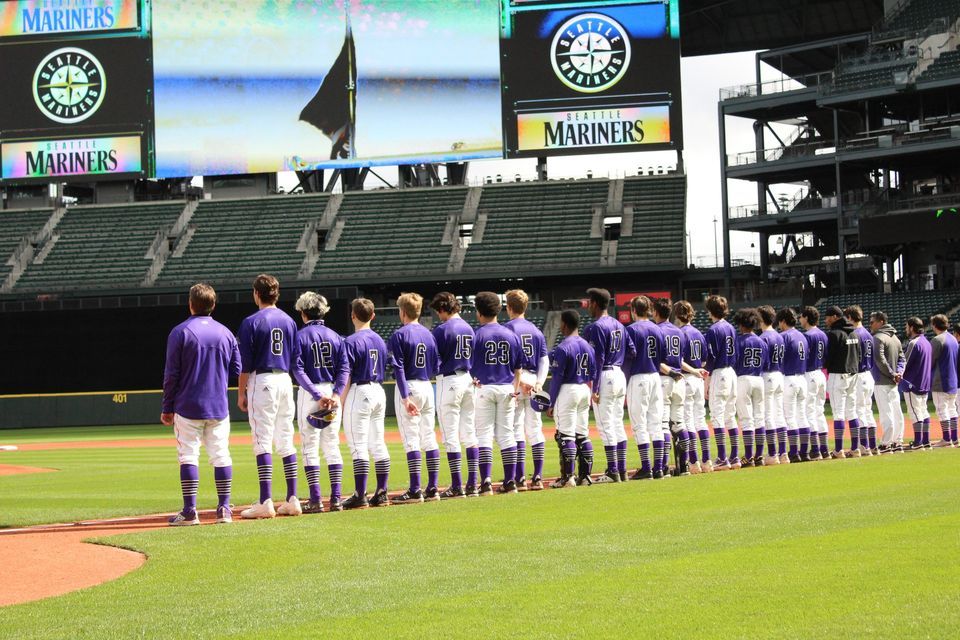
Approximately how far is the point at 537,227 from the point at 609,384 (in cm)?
3392

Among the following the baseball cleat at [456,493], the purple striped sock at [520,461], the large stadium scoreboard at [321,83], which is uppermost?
the large stadium scoreboard at [321,83]

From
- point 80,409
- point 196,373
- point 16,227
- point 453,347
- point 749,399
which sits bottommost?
point 80,409

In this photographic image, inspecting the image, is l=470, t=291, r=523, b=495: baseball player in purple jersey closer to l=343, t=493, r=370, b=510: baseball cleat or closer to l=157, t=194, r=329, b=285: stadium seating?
Answer: l=343, t=493, r=370, b=510: baseball cleat

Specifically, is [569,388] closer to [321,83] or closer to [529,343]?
[529,343]

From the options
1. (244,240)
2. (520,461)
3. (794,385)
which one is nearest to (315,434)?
(520,461)

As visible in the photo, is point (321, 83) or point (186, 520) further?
point (321, 83)

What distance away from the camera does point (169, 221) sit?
4912 cm

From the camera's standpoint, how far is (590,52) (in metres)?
42.6

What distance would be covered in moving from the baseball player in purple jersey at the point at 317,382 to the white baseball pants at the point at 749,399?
5.68m

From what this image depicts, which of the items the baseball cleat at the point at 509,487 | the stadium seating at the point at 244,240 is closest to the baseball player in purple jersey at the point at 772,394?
the baseball cleat at the point at 509,487

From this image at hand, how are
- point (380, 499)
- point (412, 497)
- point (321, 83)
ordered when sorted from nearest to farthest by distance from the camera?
point (380, 499) < point (412, 497) < point (321, 83)

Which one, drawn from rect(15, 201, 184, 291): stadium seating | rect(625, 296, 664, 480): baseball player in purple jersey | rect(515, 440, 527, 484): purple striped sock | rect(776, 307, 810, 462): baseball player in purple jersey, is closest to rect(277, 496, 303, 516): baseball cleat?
rect(515, 440, 527, 484): purple striped sock

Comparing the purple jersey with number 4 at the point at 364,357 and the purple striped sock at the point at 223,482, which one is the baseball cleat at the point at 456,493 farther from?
the purple striped sock at the point at 223,482

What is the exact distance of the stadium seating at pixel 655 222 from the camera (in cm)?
4319
